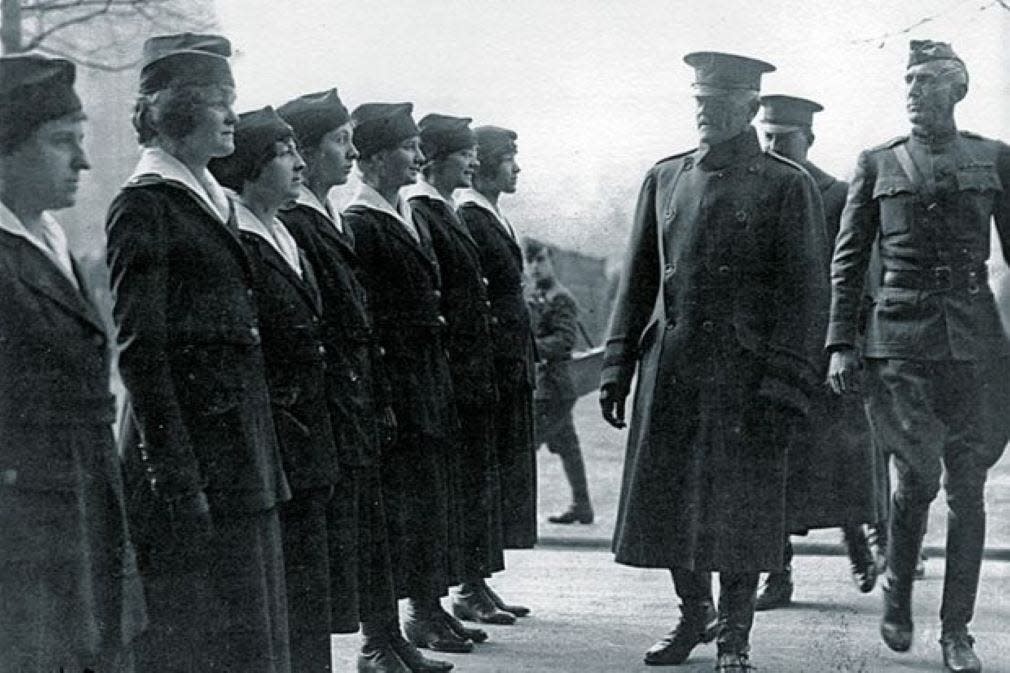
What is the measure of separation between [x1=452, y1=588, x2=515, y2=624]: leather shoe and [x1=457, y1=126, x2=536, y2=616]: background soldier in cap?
5cm

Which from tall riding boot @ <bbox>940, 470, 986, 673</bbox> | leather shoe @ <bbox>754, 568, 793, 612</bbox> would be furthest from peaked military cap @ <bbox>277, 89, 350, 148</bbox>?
leather shoe @ <bbox>754, 568, 793, 612</bbox>

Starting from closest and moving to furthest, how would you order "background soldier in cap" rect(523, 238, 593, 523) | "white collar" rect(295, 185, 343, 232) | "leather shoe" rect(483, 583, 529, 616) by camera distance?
1. "white collar" rect(295, 185, 343, 232)
2. "leather shoe" rect(483, 583, 529, 616)
3. "background soldier in cap" rect(523, 238, 593, 523)

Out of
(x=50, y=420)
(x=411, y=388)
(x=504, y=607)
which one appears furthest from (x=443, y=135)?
(x=50, y=420)

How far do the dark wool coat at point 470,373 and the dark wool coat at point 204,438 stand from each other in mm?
2021

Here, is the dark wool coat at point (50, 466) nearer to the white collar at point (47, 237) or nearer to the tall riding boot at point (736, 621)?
the white collar at point (47, 237)

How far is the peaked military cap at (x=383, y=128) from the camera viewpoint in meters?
5.54

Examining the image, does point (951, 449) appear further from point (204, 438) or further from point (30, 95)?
point (30, 95)

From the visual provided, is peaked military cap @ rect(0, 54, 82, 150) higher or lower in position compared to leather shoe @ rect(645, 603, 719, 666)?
higher

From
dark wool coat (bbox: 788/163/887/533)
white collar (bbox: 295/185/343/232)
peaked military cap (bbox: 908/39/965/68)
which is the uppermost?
peaked military cap (bbox: 908/39/965/68)

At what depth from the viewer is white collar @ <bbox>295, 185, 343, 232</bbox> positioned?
4875 mm

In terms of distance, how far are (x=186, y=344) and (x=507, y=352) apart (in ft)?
9.02

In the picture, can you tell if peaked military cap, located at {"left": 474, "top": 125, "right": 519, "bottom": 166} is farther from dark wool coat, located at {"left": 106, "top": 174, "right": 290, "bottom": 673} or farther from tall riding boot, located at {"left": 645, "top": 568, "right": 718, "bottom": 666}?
dark wool coat, located at {"left": 106, "top": 174, "right": 290, "bottom": 673}

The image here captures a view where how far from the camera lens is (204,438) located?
387 cm

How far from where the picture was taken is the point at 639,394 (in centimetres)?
561
